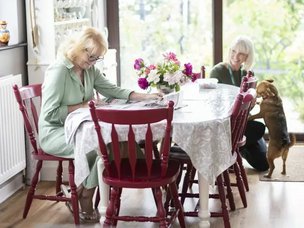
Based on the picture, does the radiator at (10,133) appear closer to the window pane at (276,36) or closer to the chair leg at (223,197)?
the chair leg at (223,197)

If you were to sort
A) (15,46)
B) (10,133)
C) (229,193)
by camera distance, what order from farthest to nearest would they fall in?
1. (15,46)
2. (10,133)
3. (229,193)

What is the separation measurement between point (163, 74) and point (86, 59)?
0.49 m

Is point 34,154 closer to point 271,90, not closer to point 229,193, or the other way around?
point 229,193

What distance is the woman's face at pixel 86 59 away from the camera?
148 inches

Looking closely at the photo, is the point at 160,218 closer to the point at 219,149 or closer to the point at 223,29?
the point at 219,149

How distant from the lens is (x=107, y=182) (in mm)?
3301

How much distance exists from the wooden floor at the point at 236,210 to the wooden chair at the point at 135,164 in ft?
1.60

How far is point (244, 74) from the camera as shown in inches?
194

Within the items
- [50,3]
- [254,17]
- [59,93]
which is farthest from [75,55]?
[254,17]

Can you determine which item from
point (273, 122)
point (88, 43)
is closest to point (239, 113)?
point (88, 43)

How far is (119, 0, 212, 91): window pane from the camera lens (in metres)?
5.82

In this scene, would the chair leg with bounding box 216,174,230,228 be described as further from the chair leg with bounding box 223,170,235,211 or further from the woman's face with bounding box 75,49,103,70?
A: the woman's face with bounding box 75,49,103,70

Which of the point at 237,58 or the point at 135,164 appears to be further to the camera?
the point at 237,58

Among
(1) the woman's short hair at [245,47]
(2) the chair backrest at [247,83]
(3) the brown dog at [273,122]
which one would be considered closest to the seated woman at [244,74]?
(1) the woman's short hair at [245,47]
